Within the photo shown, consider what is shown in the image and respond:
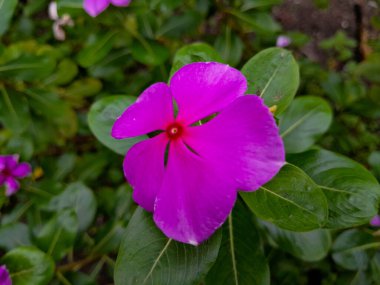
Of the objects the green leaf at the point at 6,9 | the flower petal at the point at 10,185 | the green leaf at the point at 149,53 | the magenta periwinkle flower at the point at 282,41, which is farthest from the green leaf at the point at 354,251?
the green leaf at the point at 6,9

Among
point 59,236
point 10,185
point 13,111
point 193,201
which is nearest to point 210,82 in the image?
point 193,201

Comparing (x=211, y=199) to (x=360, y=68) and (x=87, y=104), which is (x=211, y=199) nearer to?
(x=360, y=68)

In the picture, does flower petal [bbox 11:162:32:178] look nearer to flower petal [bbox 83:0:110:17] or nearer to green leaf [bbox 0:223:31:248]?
green leaf [bbox 0:223:31:248]

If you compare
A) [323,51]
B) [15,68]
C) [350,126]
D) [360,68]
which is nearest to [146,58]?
[15,68]

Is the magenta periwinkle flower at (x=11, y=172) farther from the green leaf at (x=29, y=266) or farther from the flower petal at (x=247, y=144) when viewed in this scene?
the flower petal at (x=247, y=144)

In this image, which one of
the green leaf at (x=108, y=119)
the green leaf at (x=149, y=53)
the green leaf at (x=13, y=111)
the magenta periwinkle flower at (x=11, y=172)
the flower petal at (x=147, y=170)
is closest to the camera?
the flower petal at (x=147, y=170)

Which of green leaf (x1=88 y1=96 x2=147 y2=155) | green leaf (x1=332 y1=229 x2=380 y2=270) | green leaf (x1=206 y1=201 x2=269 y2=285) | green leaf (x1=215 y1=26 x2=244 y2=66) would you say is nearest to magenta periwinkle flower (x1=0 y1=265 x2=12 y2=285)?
green leaf (x1=88 y1=96 x2=147 y2=155)
